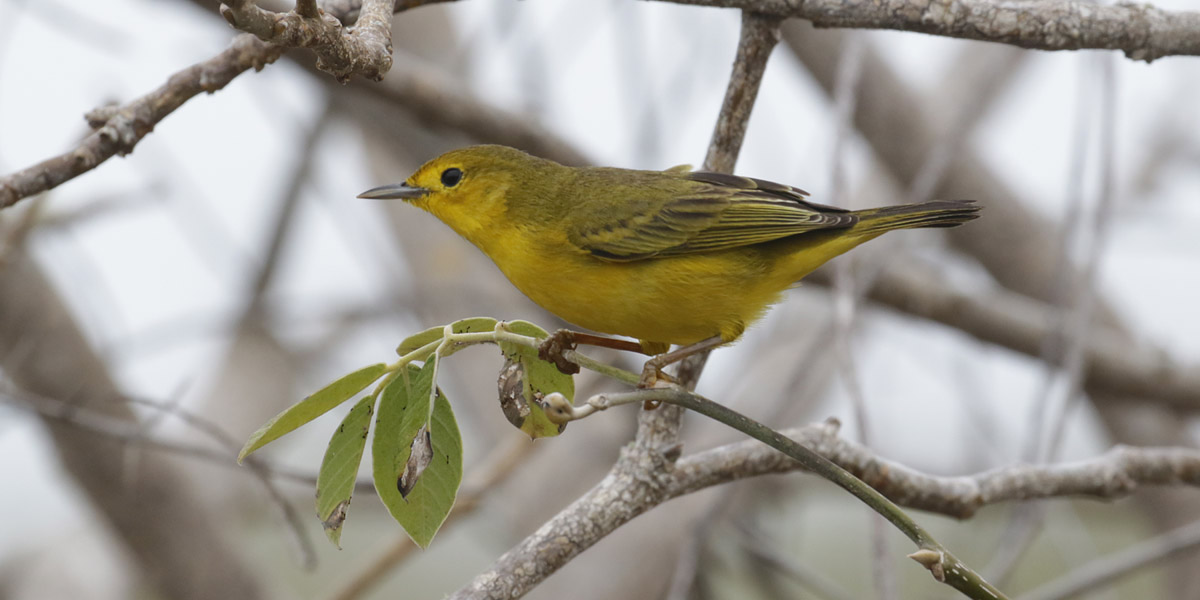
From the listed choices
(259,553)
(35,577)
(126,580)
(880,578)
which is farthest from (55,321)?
(259,553)

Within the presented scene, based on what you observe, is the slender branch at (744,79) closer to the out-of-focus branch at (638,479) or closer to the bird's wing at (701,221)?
the out-of-focus branch at (638,479)

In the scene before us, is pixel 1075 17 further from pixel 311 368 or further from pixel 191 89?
pixel 311 368

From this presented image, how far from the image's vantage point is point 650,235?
9.37 ft

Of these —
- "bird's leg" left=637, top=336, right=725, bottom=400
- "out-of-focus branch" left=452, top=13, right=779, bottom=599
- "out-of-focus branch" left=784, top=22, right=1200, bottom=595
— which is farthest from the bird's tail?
"out-of-focus branch" left=784, top=22, right=1200, bottom=595

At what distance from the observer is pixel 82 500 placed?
484 centimetres

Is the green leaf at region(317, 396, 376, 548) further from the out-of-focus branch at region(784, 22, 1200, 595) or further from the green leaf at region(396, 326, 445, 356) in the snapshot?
the out-of-focus branch at region(784, 22, 1200, 595)

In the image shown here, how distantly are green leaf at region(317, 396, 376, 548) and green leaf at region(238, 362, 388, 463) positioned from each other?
0.03 metres

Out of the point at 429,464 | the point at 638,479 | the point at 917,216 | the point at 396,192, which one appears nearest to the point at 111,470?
the point at 396,192

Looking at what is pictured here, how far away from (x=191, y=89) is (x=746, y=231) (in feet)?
4.71

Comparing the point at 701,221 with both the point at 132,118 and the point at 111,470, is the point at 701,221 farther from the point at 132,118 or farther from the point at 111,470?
the point at 111,470

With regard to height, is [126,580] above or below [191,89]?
below

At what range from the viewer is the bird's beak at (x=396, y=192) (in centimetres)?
292

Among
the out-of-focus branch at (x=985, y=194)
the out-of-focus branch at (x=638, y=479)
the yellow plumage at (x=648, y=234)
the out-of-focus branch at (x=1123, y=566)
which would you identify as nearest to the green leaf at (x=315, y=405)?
the out-of-focus branch at (x=638, y=479)

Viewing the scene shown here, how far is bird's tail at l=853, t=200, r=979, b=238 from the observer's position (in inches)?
99.3
